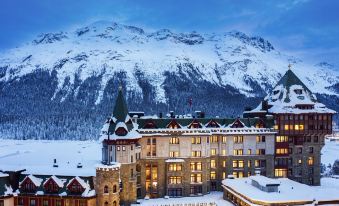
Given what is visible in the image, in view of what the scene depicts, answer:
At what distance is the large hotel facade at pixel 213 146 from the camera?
69938mm

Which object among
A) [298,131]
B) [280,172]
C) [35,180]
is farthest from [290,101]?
[35,180]

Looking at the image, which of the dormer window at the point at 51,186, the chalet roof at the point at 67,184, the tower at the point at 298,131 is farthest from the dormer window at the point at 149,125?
the tower at the point at 298,131

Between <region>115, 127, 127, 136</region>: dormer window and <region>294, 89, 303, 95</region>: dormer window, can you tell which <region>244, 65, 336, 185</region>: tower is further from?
<region>115, 127, 127, 136</region>: dormer window

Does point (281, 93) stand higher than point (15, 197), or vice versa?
point (281, 93)

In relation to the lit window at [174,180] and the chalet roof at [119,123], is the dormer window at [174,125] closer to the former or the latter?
the chalet roof at [119,123]

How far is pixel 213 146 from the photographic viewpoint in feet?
263

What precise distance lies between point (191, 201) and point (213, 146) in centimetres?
1268

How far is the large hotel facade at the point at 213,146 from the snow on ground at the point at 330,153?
4634 centimetres

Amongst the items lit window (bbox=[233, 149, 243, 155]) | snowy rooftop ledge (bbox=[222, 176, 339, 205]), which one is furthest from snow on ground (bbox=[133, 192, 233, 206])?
lit window (bbox=[233, 149, 243, 155])

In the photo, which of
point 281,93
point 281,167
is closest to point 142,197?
point 281,167

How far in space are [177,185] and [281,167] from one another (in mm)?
20848

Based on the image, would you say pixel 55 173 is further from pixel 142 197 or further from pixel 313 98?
pixel 313 98

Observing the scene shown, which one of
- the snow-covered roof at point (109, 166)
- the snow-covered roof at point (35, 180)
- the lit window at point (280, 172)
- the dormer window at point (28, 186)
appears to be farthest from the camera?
the lit window at point (280, 172)

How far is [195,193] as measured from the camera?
77625 millimetres
